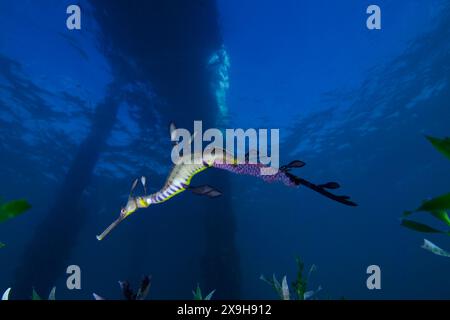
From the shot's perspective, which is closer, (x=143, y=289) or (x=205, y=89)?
(x=143, y=289)

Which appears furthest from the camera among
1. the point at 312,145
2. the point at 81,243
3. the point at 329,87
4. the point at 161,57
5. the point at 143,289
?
the point at 81,243

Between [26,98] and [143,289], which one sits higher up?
[26,98]

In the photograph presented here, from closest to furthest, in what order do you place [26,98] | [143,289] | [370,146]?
1. [143,289]
2. [26,98]
3. [370,146]

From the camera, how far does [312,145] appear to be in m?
24.7

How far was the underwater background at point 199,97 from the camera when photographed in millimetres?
12727

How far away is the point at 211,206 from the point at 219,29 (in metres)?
10.4

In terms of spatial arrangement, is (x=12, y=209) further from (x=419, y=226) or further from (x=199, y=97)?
(x=199, y=97)

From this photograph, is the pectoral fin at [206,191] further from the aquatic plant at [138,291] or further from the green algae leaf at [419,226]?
the green algae leaf at [419,226]

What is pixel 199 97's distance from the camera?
53.9 feet

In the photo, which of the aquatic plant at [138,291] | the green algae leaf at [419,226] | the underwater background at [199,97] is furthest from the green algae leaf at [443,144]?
the underwater background at [199,97]

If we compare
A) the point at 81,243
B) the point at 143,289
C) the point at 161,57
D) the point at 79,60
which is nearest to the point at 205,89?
the point at 161,57

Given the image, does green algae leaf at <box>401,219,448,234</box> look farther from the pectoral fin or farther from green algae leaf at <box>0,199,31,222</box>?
A: green algae leaf at <box>0,199,31,222</box>

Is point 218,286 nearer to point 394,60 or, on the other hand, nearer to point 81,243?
point 394,60

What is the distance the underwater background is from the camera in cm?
1273
